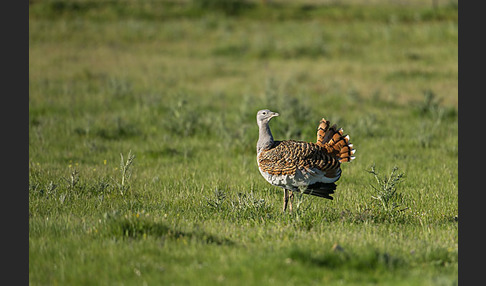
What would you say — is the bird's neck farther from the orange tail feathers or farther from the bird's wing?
the orange tail feathers

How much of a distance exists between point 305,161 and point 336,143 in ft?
2.04

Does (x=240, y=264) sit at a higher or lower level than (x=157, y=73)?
lower

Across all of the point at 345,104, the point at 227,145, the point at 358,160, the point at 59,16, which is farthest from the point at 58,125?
the point at 59,16

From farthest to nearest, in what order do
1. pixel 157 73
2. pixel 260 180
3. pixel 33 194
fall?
1. pixel 157 73
2. pixel 260 180
3. pixel 33 194

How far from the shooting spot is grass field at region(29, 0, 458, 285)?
5262mm

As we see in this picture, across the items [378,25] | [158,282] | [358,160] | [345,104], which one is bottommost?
[158,282]

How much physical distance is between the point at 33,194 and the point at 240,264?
3854 mm

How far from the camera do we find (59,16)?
32.7 m

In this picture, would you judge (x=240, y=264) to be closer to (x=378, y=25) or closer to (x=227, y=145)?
(x=227, y=145)

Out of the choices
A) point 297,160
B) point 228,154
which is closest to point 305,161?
point 297,160

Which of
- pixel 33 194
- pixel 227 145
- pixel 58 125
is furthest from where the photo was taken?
pixel 58 125

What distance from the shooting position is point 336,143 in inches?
278

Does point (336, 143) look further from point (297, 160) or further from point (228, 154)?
point (228, 154)

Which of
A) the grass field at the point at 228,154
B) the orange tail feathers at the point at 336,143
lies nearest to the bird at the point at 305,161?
the orange tail feathers at the point at 336,143
